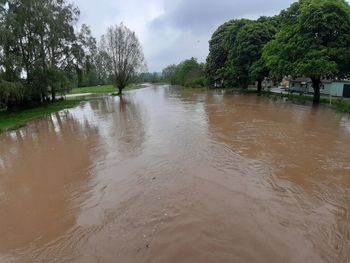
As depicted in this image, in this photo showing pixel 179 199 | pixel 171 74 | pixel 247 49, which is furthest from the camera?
pixel 171 74

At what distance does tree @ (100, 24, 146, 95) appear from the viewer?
43500 mm

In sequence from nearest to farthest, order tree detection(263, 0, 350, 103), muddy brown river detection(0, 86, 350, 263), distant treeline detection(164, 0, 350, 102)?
muddy brown river detection(0, 86, 350, 263) < tree detection(263, 0, 350, 103) < distant treeline detection(164, 0, 350, 102)

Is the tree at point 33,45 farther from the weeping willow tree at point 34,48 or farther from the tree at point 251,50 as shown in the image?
the tree at point 251,50

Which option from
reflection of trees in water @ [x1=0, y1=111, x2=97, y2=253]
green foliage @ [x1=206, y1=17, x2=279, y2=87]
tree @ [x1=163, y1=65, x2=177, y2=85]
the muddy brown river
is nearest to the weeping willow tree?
reflection of trees in water @ [x1=0, y1=111, x2=97, y2=253]

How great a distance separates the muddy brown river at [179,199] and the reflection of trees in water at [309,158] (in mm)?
36

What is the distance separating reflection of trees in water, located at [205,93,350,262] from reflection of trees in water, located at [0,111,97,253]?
4.93 meters

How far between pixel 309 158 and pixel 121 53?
39588 mm

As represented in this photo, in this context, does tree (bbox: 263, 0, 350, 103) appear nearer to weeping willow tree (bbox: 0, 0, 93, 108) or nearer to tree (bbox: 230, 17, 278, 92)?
tree (bbox: 230, 17, 278, 92)

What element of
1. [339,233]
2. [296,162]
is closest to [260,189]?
[339,233]

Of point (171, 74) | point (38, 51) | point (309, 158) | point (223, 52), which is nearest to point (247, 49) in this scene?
point (223, 52)

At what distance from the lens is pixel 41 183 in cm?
773

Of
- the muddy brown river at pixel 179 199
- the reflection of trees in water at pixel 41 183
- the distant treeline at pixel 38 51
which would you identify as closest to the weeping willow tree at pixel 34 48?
the distant treeline at pixel 38 51

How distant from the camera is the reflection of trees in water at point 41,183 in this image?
536cm

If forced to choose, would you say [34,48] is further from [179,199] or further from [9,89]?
[179,199]
